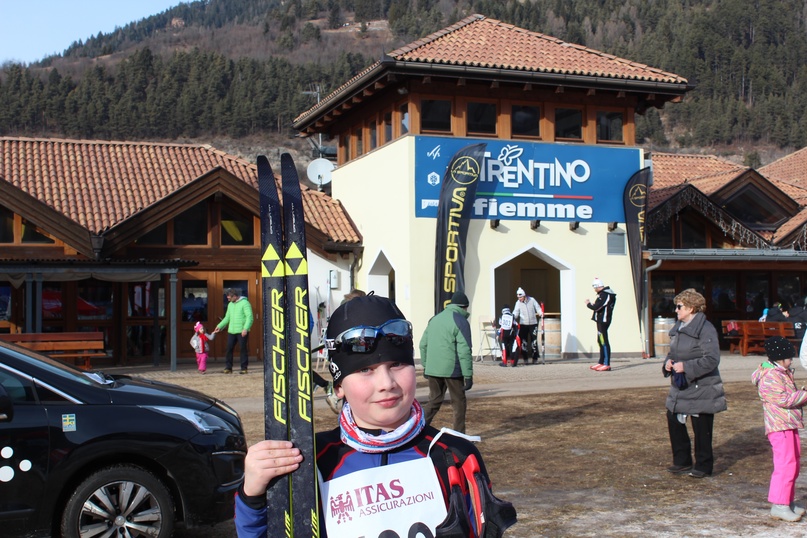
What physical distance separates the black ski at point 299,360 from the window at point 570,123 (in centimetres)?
2131

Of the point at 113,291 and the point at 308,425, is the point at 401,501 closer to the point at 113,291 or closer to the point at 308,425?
the point at 308,425

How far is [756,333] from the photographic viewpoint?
2262 centimetres

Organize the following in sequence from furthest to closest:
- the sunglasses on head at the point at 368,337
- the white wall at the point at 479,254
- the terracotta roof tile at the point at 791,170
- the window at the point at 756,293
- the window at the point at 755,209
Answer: the terracotta roof tile at the point at 791,170 < the window at the point at 755,209 < the window at the point at 756,293 < the white wall at the point at 479,254 < the sunglasses on head at the point at 368,337

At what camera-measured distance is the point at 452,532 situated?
2348mm

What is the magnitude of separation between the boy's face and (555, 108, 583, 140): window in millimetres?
21450

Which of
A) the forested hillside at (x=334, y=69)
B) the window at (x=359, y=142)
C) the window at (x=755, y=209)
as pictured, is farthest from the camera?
the forested hillside at (x=334, y=69)

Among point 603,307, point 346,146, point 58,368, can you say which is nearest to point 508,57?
point 346,146

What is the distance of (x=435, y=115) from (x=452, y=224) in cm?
284

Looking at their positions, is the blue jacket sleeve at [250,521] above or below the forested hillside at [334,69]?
below

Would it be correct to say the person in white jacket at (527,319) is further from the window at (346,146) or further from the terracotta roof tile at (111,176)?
the window at (346,146)

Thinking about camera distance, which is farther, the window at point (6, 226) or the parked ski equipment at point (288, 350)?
the window at point (6, 226)

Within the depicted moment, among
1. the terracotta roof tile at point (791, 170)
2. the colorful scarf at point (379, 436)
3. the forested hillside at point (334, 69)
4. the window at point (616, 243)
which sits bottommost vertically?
the colorful scarf at point (379, 436)

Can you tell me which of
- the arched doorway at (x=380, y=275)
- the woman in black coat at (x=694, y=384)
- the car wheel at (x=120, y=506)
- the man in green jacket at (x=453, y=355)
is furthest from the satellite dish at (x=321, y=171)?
the car wheel at (x=120, y=506)

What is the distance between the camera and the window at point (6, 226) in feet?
69.3
